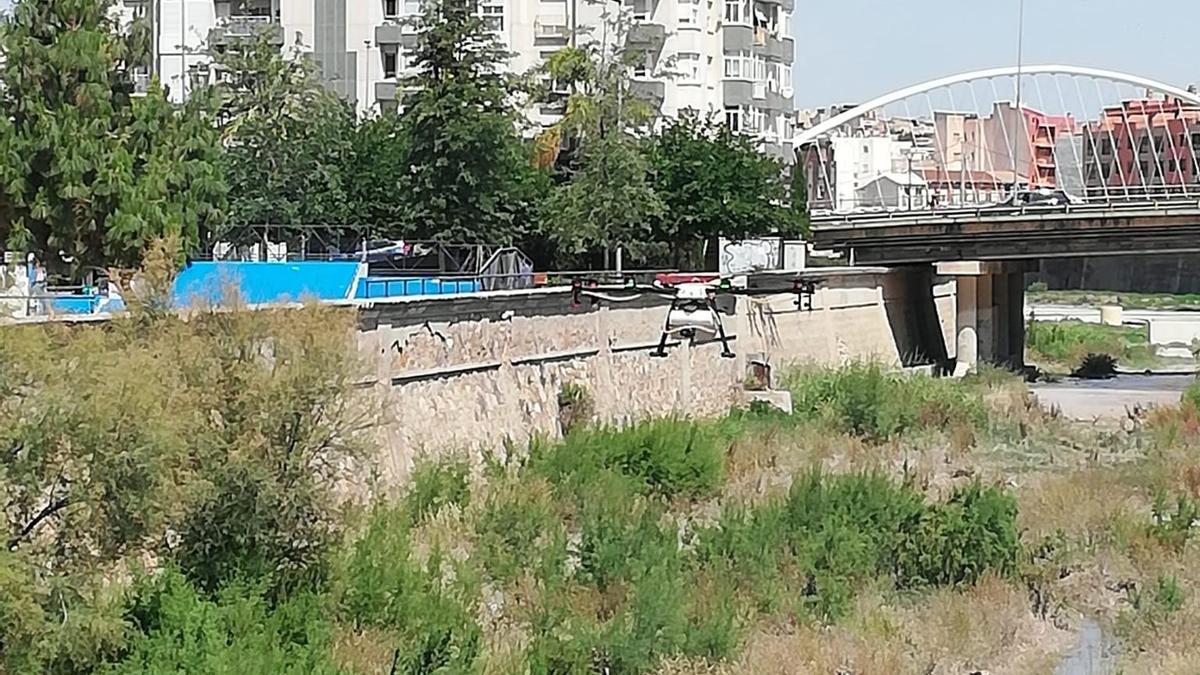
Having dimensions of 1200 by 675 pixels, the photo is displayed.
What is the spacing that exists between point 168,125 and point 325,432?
1474cm

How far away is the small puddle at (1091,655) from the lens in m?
22.1

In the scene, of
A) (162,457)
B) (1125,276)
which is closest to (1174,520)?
(162,457)

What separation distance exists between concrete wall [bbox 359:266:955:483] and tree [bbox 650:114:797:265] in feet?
10.9

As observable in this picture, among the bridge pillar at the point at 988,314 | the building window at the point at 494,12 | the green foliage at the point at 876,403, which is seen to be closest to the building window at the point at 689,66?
the building window at the point at 494,12

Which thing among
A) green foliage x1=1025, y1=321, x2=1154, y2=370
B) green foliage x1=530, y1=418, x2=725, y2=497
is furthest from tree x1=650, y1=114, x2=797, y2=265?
green foliage x1=1025, y1=321, x2=1154, y2=370

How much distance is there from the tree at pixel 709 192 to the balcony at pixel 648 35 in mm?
11502

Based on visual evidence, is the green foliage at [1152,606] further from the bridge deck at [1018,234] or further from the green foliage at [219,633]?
the bridge deck at [1018,234]

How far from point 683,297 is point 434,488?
548 inches

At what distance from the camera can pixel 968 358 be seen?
204 ft

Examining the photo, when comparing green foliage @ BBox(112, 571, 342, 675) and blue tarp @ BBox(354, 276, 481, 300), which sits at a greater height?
blue tarp @ BBox(354, 276, 481, 300)

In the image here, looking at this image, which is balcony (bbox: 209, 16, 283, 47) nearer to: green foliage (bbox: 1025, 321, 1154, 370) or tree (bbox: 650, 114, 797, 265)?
tree (bbox: 650, 114, 797, 265)

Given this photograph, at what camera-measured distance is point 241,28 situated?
63.2 m

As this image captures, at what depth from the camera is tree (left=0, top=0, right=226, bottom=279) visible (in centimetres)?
2962

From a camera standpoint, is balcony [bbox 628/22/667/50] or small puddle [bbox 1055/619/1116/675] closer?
small puddle [bbox 1055/619/1116/675]
